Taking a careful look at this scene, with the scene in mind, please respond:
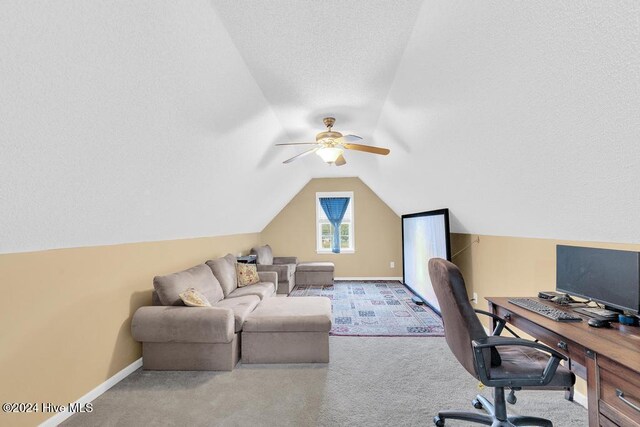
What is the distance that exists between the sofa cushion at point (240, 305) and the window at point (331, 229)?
12.3 feet

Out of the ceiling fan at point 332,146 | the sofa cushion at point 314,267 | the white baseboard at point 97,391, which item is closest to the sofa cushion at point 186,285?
the white baseboard at point 97,391

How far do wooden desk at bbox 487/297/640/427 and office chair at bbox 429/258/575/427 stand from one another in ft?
0.38

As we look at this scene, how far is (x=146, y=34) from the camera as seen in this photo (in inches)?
64.8

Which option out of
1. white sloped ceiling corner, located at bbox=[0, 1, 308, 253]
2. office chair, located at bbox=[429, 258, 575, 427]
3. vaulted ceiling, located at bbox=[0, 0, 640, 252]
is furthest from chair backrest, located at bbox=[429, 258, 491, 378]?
white sloped ceiling corner, located at bbox=[0, 1, 308, 253]

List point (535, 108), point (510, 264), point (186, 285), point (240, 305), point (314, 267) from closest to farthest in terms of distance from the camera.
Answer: point (535, 108), point (510, 264), point (186, 285), point (240, 305), point (314, 267)

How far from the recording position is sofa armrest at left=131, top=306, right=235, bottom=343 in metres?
2.67

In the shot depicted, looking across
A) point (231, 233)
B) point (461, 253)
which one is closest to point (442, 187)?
point (461, 253)

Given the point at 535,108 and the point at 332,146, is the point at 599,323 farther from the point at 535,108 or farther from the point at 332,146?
the point at 332,146

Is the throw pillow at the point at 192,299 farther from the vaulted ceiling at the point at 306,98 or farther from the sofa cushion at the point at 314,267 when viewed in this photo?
the sofa cushion at the point at 314,267

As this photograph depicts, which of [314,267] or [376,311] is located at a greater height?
[314,267]

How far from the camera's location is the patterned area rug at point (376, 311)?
380cm

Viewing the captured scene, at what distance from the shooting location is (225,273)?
416 centimetres

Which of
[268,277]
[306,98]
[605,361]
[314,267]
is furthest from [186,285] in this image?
[314,267]

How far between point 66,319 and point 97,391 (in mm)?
692
